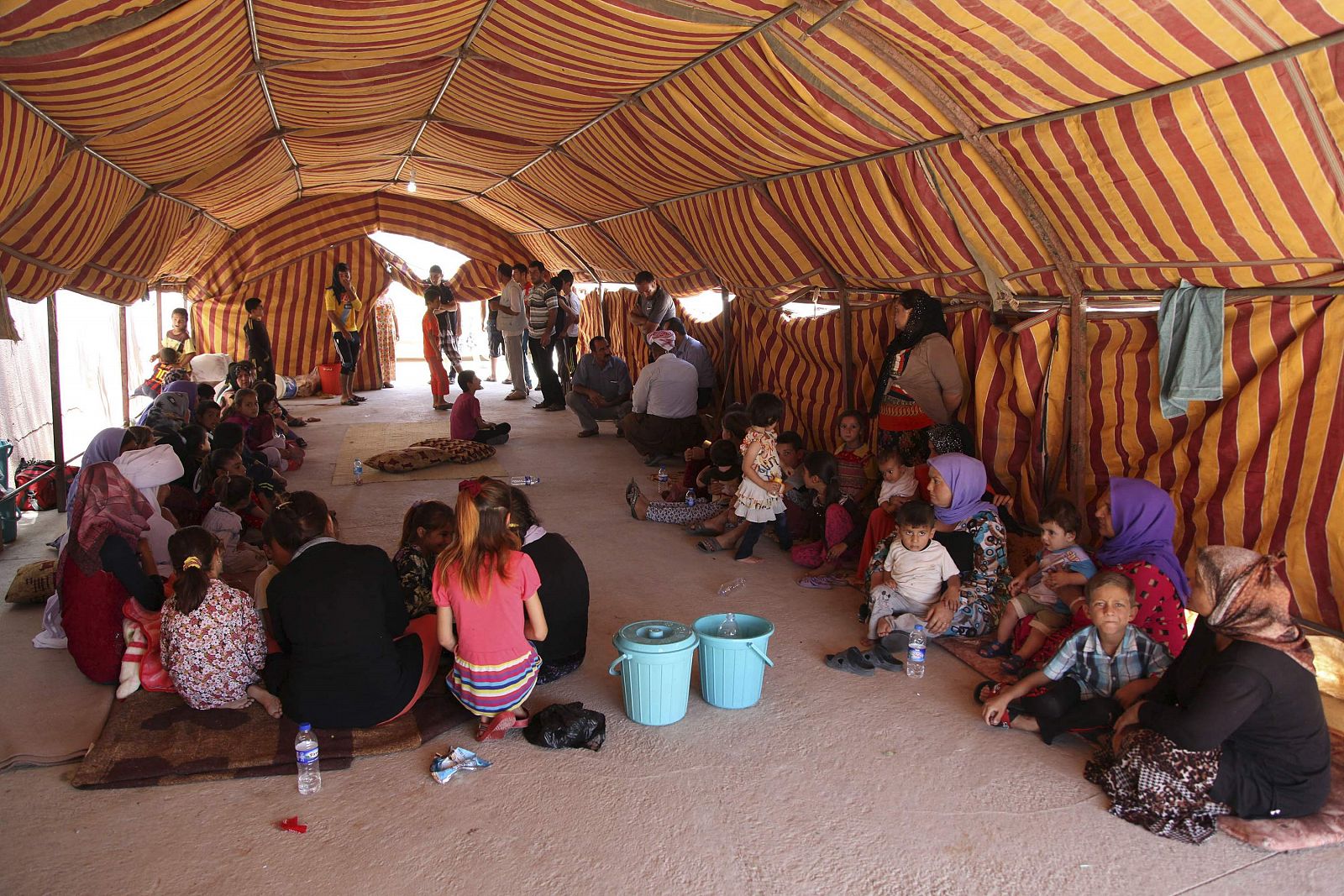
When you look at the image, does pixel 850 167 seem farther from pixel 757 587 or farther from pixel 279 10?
pixel 279 10

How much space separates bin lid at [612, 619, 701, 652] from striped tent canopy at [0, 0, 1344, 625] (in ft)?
8.78

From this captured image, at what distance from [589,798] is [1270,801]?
2368 mm

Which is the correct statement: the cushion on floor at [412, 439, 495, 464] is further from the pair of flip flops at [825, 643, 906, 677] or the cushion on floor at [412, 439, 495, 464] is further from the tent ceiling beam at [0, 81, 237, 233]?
the pair of flip flops at [825, 643, 906, 677]

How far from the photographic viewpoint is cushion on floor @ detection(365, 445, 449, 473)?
8859mm

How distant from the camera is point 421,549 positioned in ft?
15.1

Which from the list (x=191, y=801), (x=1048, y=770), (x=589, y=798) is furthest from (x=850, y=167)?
(x=191, y=801)

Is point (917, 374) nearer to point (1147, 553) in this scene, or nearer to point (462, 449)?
point (1147, 553)

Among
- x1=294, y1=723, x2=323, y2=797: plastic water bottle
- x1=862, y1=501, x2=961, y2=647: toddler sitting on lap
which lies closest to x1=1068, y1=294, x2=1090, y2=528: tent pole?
x1=862, y1=501, x2=961, y2=647: toddler sitting on lap

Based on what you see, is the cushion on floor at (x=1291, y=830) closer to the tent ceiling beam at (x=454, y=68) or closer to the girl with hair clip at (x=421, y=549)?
the girl with hair clip at (x=421, y=549)

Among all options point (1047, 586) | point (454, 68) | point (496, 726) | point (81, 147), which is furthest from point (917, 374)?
point (81, 147)

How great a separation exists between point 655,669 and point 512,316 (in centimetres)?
992

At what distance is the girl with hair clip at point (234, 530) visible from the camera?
587cm

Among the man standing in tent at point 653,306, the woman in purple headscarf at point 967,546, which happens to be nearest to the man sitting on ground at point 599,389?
the man standing in tent at point 653,306

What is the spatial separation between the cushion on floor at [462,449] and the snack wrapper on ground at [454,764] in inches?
228
